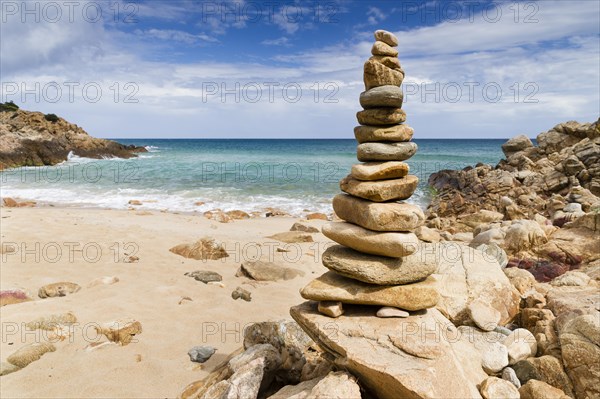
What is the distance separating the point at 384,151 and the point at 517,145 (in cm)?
3510

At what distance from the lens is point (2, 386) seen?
534cm

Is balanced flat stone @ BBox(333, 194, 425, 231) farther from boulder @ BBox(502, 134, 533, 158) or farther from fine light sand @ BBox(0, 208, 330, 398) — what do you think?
boulder @ BBox(502, 134, 533, 158)

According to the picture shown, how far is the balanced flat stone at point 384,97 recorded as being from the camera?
16.9 feet

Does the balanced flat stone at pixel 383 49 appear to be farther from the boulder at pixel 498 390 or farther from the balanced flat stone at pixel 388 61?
the boulder at pixel 498 390

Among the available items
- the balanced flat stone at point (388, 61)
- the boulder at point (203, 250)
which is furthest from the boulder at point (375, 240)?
the boulder at point (203, 250)

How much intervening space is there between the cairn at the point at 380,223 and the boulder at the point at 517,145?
34063 millimetres

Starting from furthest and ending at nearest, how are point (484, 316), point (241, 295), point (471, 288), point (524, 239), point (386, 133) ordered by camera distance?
point (524, 239)
point (241, 295)
point (471, 288)
point (484, 316)
point (386, 133)

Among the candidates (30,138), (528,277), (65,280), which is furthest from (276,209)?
(30,138)

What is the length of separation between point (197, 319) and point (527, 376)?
5342mm

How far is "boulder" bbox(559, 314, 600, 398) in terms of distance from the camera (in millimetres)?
4320

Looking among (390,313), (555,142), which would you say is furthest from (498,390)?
(555,142)

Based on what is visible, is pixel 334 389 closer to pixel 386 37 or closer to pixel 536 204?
pixel 386 37

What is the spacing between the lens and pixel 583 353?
4441 millimetres

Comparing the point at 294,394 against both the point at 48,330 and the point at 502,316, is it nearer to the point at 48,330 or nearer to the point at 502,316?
the point at 502,316
